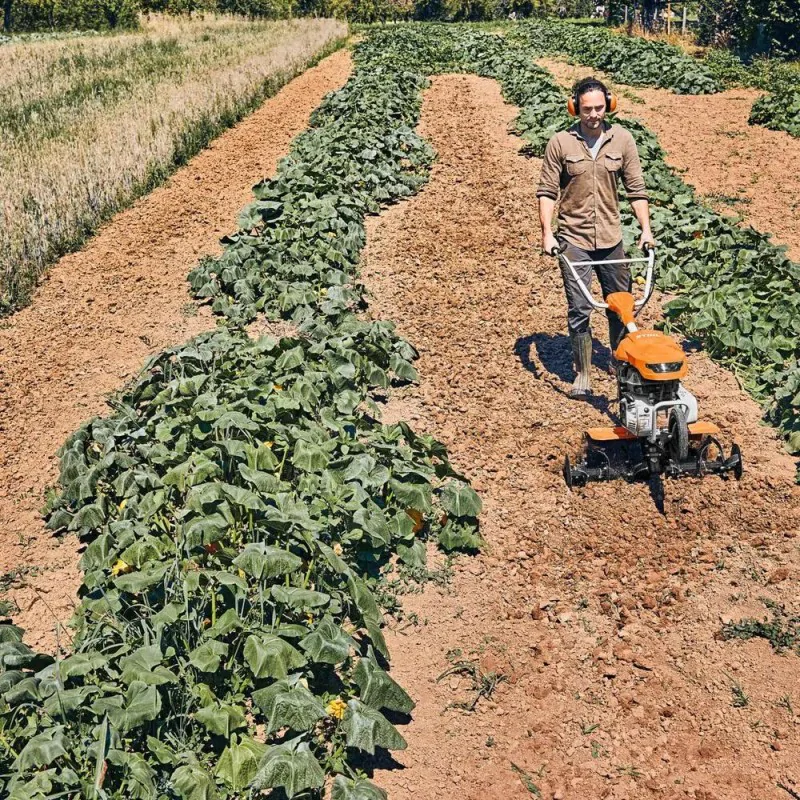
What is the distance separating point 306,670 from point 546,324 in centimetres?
483

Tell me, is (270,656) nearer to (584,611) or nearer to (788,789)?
(584,611)

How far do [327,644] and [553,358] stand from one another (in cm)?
424

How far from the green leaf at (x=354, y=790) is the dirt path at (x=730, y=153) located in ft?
25.5

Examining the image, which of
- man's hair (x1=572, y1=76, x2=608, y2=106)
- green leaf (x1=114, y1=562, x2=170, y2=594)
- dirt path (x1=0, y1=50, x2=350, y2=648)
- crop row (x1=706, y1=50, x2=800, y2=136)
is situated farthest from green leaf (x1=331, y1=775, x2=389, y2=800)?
crop row (x1=706, y1=50, x2=800, y2=136)

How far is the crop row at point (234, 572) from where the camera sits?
320 cm

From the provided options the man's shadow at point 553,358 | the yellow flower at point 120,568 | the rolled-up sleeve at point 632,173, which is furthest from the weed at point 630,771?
the rolled-up sleeve at point 632,173

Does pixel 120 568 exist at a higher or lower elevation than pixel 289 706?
lower

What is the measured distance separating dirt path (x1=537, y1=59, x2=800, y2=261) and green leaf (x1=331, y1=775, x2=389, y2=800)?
7762mm

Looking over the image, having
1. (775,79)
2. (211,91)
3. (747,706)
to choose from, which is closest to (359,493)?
(747,706)

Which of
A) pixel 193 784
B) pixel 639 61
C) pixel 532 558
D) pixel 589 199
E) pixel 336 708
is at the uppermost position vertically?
pixel 589 199

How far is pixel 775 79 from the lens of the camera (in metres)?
19.6

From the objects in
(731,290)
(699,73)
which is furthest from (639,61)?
(731,290)

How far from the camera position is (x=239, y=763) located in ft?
10.6

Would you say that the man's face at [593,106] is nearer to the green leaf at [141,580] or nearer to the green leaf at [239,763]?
the green leaf at [141,580]
